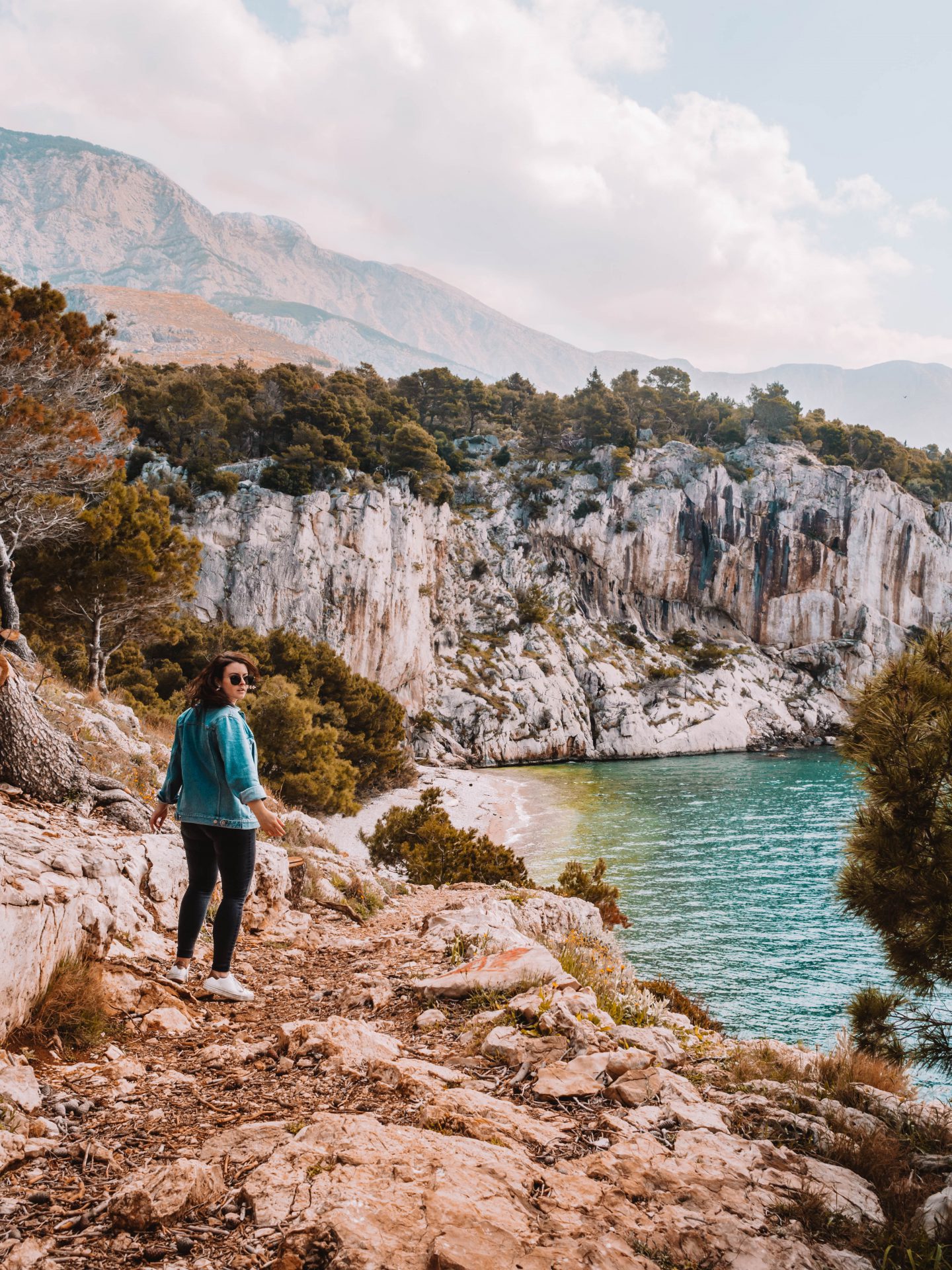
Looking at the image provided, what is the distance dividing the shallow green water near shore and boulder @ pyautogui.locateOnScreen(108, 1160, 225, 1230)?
3.79 m

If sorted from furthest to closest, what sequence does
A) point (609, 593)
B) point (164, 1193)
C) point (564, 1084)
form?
point (609, 593)
point (564, 1084)
point (164, 1193)

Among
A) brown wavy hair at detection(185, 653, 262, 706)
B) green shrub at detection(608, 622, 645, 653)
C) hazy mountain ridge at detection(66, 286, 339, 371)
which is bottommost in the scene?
brown wavy hair at detection(185, 653, 262, 706)

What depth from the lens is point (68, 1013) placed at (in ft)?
12.0

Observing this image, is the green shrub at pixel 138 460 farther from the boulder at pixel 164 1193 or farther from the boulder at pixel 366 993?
the boulder at pixel 164 1193

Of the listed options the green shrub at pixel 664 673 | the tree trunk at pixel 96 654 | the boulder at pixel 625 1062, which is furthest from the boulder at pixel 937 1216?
the green shrub at pixel 664 673

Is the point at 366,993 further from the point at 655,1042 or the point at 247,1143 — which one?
the point at 247,1143

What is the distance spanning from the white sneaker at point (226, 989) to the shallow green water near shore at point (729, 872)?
4.10 m

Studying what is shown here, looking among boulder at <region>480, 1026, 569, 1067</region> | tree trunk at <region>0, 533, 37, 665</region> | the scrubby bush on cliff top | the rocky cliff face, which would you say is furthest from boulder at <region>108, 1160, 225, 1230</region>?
the rocky cliff face

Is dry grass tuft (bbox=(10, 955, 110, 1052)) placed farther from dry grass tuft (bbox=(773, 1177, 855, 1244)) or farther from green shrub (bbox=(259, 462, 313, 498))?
green shrub (bbox=(259, 462, 313, 498))

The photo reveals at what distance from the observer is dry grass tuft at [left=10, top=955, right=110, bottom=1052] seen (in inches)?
139

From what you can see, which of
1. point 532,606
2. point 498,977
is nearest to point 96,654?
point 498,977

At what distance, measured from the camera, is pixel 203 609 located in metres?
41.6

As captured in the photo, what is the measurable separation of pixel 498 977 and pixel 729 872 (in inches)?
932

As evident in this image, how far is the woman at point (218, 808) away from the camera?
14.6 ft
